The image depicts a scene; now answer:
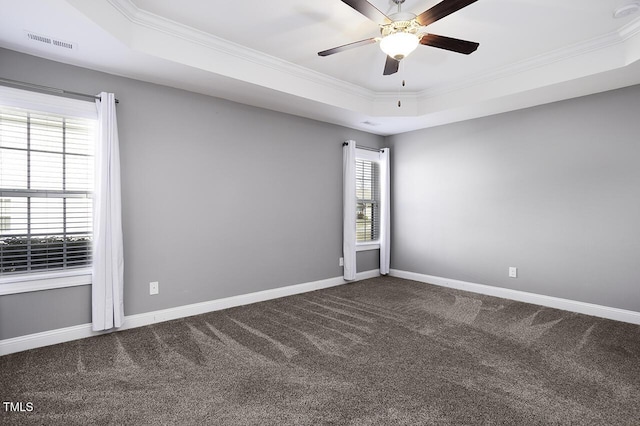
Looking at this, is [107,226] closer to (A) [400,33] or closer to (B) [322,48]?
(B) [322,48]

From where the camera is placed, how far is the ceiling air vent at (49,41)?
2529mm

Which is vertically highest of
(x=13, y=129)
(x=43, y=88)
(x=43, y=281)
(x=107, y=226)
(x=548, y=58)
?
(x=548, y=58)

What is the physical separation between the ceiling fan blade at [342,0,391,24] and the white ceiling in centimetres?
43

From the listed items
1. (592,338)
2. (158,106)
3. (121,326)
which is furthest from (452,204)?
(121,326)

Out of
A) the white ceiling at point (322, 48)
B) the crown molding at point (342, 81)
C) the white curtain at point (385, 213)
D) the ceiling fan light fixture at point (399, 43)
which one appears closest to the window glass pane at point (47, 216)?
the white ceiling at point (322, 48)

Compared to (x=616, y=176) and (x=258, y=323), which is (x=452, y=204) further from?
(x=258, y=323)

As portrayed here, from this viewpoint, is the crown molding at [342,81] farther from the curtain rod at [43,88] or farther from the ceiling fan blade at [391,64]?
the ceiling fan blade at [391,64]

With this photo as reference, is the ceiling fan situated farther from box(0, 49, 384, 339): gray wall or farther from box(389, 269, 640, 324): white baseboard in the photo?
box(389, 269, 640, 324): white baseboard

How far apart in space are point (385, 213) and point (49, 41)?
4674 mm

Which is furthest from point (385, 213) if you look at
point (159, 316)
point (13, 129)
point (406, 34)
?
point (13, 129)

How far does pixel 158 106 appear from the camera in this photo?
11.5 feet

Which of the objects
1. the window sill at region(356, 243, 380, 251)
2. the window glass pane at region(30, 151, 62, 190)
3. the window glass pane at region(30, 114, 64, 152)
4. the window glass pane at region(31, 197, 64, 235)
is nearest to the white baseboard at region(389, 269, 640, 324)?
the window sill at region(356, 243, 380, 251)

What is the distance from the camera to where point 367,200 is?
225 inches

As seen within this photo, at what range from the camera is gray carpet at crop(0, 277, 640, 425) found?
1940 mm
